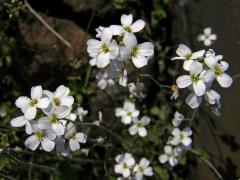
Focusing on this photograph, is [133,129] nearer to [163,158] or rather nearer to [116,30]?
[163,158]

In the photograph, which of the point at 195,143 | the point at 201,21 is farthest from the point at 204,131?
the point at 201,21

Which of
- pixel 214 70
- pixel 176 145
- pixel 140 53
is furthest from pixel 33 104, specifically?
pixel 176 145

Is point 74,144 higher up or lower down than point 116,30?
lower down

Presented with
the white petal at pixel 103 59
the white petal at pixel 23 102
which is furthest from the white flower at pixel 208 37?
the white petal at pixel 23 102

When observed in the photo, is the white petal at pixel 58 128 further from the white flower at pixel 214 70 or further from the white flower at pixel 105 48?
the white flower at pixel 214 70

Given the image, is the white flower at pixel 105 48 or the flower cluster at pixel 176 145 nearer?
the white flower at pixel 105 48

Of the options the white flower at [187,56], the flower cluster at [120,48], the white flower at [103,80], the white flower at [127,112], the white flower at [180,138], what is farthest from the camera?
the white flower at [103,80]

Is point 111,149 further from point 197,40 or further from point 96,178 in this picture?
point 197,40
